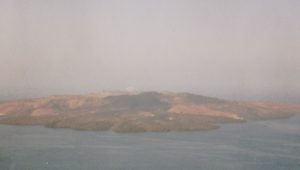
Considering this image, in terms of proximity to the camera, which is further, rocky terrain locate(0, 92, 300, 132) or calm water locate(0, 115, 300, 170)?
rocky terrain locate(0, 92, 300, 132)

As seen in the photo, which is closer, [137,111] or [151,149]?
[151,149]

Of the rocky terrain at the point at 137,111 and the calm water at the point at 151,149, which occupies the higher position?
the rocky terrain at the point at 137,111

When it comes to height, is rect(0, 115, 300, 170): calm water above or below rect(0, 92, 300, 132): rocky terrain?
below

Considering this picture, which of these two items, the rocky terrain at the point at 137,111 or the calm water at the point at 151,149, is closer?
the calm water at the point at 151,149

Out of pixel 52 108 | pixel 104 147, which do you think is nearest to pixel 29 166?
pixel 104 147
